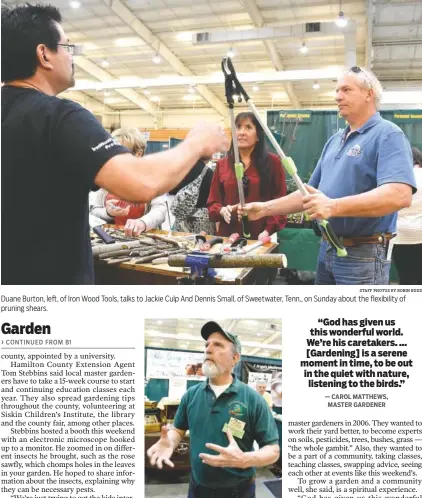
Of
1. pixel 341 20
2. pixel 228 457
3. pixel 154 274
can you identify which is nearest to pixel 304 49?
pixel 341 20

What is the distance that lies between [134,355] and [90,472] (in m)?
0.31

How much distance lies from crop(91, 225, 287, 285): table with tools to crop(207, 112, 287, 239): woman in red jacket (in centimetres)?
4

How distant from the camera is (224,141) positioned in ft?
2.96

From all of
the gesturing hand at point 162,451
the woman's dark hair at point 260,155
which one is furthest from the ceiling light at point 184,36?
the gesturing hand at point 162,451

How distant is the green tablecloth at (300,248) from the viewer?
40.9 inches

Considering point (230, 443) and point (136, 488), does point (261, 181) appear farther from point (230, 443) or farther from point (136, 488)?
point (136, 488)

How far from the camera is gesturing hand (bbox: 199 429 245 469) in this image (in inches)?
40.5

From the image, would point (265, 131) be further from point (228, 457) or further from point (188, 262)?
point (228, 457)

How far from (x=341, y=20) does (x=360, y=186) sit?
0.43 metres

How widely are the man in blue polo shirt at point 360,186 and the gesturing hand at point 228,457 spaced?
0.48 m

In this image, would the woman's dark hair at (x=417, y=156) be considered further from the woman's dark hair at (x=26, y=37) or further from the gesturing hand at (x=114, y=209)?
the woman's dark hair at (x=26, y=37)

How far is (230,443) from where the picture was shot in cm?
104

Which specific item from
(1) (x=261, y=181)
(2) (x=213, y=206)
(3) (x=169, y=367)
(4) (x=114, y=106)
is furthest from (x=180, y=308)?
(4) (x=114, y=106)

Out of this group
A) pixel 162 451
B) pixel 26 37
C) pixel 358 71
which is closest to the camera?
pixel 26 37
